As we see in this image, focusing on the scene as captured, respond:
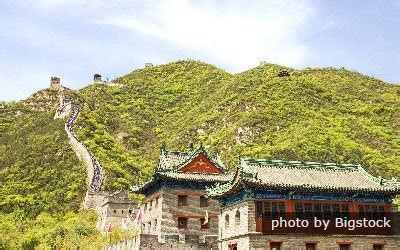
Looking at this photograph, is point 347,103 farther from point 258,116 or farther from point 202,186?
point 202,186

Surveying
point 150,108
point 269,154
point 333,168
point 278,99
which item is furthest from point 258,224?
point 150,108

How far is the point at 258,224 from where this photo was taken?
36.8m

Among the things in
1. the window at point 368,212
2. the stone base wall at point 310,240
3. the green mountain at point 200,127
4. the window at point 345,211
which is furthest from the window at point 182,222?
the green mountain at point 200,127

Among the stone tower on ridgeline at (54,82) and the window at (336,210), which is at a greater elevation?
the stone tower on ridgeline at (54,82)

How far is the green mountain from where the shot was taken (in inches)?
3661

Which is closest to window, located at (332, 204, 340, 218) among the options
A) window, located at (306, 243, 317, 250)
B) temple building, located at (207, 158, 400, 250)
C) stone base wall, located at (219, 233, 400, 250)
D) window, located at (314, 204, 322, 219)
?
temple building, located at (207, 158, 400, 250)

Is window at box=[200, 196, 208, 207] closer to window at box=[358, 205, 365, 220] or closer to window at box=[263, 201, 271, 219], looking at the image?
window at box=[263, 201, 271, 219]

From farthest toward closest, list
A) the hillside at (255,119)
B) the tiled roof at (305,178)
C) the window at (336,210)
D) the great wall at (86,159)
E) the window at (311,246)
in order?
1. the hillside at (255,119)
2. the great wall at (86,159)
3. the window at (336,210)
4. the tiled roof at (305,178)
5. the window at (311,246)

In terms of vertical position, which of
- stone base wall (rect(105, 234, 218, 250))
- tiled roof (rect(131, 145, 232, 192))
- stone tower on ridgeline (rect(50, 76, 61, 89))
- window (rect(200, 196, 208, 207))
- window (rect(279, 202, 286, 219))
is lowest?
stone base wall (rect(105, 234, 218, 250))

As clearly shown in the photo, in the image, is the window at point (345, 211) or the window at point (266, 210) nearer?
the window at point (266, 210)

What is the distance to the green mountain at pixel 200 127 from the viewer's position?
305ft

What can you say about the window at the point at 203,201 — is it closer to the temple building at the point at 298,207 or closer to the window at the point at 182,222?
the window at the point at 182,222

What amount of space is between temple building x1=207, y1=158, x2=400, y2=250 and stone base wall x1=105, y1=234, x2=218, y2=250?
2267 mm

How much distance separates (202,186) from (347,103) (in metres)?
81.9
